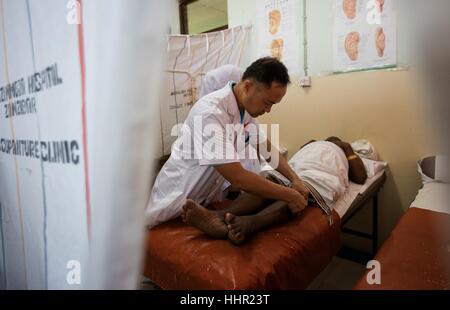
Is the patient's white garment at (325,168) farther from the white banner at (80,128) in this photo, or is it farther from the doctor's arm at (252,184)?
the white banner at (80,128)

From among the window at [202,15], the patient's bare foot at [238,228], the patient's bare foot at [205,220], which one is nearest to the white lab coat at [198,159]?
the patient's bare foot at [205,220]

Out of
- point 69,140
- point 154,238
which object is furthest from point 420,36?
point 154,238

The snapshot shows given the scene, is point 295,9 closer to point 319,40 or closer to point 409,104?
point 319,40

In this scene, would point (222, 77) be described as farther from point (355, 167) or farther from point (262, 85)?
point (355, 167)

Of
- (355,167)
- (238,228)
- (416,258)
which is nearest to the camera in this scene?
(416,258)

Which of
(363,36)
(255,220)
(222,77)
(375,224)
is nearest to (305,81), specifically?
(363,36)

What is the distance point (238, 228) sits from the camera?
1.00m

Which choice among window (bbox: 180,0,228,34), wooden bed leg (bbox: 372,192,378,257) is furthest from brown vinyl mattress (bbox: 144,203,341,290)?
window (bbox: 180,0,228,34)

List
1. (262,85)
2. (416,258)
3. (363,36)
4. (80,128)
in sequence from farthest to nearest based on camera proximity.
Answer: (363,36) < (262,85) < (416,258) < (80,128)

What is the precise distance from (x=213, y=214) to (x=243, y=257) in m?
0.26

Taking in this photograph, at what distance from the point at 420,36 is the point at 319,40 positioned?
201 centimetres

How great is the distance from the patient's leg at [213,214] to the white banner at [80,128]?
560mm
